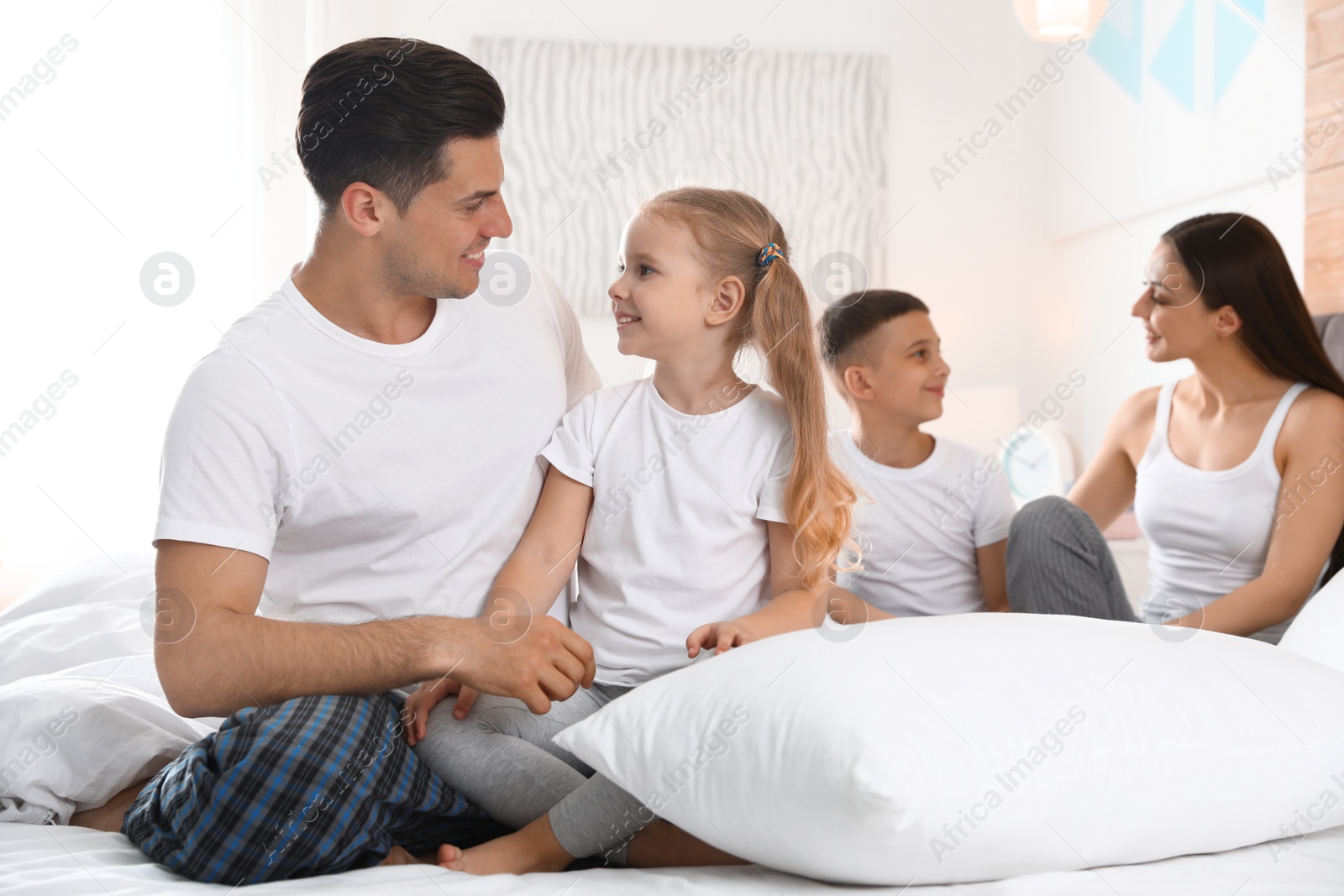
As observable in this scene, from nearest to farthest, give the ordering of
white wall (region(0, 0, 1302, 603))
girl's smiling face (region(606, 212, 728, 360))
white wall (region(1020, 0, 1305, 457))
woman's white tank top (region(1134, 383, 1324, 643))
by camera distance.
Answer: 1. girl's smiling face (region(606, 212, 728, 360))
2. woman's white tank top (region(1134, 383, 1324, 643))
3. white wall (region(1020, 0, 1305, 457))
4. white wall (region(0, 0, 1302, 603))

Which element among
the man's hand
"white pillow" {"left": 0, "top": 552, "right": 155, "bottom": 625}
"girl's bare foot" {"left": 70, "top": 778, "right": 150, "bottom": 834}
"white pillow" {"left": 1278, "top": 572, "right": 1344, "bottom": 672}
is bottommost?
"girl's bare foot" {"left": 70, "top": 778, "right": 150, "bottom": 834}

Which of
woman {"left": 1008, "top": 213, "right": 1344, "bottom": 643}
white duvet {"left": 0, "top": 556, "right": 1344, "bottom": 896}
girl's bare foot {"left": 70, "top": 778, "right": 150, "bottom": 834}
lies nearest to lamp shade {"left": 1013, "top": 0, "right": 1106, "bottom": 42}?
woman {"left": 1008, "top": 213, "right": 1344, "bottom": 643}

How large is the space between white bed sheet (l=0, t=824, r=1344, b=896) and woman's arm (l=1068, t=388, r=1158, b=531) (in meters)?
1.12

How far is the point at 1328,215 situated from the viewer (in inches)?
90.4

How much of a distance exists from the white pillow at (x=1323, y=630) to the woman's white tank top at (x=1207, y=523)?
15.3 inches

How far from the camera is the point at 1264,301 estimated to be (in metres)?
1.75

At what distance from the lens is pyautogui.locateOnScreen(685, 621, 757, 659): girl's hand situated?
45.4 inches

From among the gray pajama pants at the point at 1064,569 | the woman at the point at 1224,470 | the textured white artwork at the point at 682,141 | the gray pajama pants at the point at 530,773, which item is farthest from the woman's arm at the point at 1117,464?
the textured white artwork at the point at 682,141

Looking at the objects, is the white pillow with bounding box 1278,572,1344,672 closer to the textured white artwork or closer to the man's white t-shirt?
the man's white t-shirt

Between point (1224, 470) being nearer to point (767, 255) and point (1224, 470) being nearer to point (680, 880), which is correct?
point (767, 255)

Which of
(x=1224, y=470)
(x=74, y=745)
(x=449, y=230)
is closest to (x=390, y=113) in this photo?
(x=449, y=230)

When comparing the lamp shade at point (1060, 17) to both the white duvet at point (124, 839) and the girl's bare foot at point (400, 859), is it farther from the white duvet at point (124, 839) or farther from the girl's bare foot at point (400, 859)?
the girl's bare foot at point (400, 859)

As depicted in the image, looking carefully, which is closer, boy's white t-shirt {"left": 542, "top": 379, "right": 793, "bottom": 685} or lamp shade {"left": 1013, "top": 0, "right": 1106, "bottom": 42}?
boy's white t-shirt {"left": 542, "top": 379, "right": 793, "bottom": 685}

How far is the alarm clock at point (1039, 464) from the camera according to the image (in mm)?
3764
